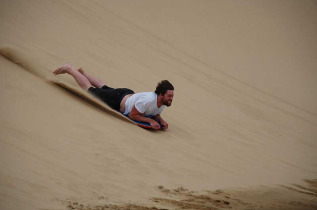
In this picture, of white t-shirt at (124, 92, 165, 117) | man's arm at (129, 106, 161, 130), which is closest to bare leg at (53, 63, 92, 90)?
white t-shirt at (124, 92, 165, 117)

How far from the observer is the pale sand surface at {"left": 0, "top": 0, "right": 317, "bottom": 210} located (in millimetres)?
3926

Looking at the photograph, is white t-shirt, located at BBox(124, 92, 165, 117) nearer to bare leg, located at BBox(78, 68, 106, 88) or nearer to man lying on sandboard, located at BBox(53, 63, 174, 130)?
man lying on sandboard, located at BBox(53, 63, 174, 130)

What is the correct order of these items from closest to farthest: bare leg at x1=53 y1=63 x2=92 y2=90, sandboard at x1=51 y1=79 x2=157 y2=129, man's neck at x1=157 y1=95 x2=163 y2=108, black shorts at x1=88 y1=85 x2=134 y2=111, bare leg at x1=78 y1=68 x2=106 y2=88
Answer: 1. sandboard at x1=51 y1=79 x2=157 y2=129
2. man's neck at x1=157 y1=95 x2=163 y2=108
3. black shorts at x1=88 y1=85 x2=134 y2=111
4. bare leg at x1=53 y1=63 x2=92 y2=90
5. bare leg at x1=78 y1=68 x2=106 y2=88

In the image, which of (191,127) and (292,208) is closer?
(292,208)

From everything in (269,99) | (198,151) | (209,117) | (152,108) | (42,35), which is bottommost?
(198,151)

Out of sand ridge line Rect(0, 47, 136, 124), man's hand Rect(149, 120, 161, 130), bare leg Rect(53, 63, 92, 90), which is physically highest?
bare leg Rect(53, 63, 92, 90)

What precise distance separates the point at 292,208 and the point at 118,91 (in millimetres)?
3036

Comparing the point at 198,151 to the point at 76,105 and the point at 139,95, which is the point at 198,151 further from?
the point at 76,105

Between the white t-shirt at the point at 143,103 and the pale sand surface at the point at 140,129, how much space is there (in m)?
0.33

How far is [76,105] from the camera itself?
228 inches

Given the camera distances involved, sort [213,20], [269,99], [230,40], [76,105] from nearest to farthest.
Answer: [76,105] < [269,99] < [230,40] < [213,20]

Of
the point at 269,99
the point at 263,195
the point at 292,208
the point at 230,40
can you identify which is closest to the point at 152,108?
the point at 263,195

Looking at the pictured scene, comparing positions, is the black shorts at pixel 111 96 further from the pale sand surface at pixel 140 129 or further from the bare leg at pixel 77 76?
the pale sand surface at pixel 140 129

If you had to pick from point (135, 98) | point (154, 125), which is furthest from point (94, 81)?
point (154, 125)
